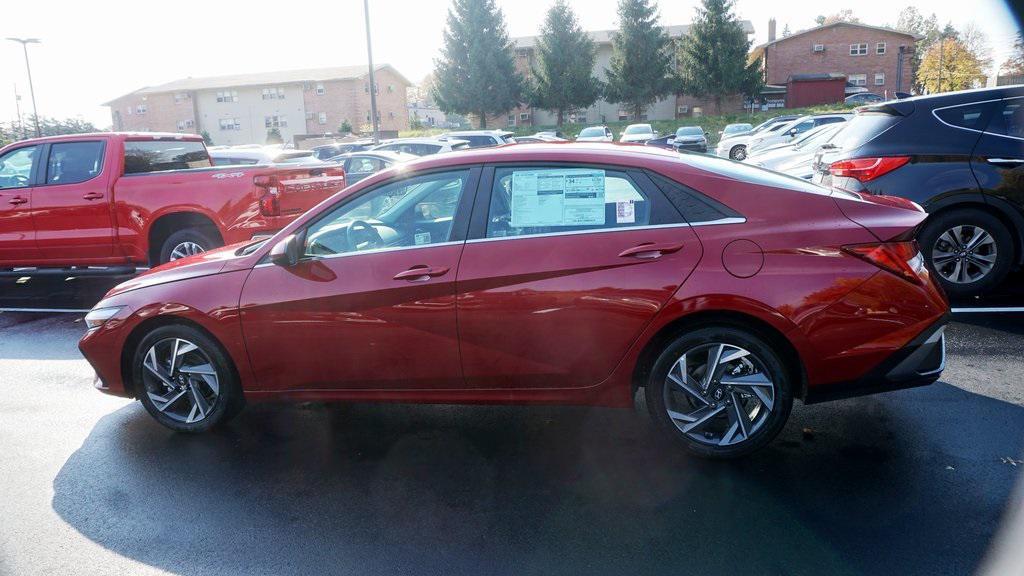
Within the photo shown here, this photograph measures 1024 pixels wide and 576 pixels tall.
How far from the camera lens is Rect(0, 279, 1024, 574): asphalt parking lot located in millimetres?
3088

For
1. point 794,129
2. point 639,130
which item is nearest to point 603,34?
point 639,130

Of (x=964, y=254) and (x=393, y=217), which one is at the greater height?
(x=393, y=217)

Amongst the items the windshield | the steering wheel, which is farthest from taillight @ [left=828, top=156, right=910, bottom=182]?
the windshield

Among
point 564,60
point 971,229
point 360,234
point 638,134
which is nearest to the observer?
point 360,234

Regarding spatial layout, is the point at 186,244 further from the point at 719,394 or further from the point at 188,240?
the point at 719,394

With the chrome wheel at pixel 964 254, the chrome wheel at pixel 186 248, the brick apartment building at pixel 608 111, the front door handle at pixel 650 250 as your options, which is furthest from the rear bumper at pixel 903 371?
the brick apartment building at pixel 608 111

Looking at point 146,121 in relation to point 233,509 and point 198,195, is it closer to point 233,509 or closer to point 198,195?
point 198,195

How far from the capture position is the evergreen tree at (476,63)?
55406 millimetres

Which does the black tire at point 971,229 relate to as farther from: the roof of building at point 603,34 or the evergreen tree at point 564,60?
the roof of building at point 603,34

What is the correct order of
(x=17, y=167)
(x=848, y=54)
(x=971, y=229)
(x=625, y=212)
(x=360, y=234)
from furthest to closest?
(x=848, y=54), (x=17, y=167), (x=971, y=229), (x=360, y=234), (x=625, y=212)

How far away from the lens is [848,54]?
62375 millimetres

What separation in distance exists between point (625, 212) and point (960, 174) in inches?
171

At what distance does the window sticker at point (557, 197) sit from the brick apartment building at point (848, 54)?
62.7m

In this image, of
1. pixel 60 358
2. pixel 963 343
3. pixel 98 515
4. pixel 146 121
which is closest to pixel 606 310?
pixel 98 515
